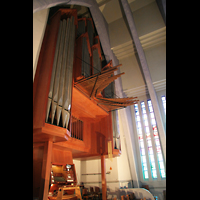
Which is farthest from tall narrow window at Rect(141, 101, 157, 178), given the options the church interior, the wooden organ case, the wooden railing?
the wooden railing

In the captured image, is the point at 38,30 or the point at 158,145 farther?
the point at 158,145

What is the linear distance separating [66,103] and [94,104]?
183 centimetres

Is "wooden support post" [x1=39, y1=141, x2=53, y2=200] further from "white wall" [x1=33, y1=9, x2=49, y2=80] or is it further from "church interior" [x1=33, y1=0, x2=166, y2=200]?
"white wall" [x1=33, y1=9, x2=49, y2=80]

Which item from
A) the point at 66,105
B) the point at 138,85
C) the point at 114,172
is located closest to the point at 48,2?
the point at 66,105

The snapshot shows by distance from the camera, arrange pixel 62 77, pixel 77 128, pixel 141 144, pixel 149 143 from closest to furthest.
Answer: pixel 62 77 → pixel 77 128 → pixel 149 143 → pixel 141 144

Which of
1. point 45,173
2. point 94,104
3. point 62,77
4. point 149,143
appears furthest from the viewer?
point 149,143

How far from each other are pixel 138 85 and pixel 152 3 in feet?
16.4

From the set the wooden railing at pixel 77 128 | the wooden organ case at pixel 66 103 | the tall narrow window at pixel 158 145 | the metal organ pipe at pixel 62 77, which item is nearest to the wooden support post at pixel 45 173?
the wooden organ case at pixel 66 103

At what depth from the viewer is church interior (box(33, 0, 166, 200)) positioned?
11.8 ft

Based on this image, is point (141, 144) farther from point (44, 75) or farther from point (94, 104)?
point (44, 75)

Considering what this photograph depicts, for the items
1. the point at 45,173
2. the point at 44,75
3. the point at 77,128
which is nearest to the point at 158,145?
the point at 77,128

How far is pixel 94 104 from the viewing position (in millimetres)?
5508

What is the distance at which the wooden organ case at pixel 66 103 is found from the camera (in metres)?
3.48
